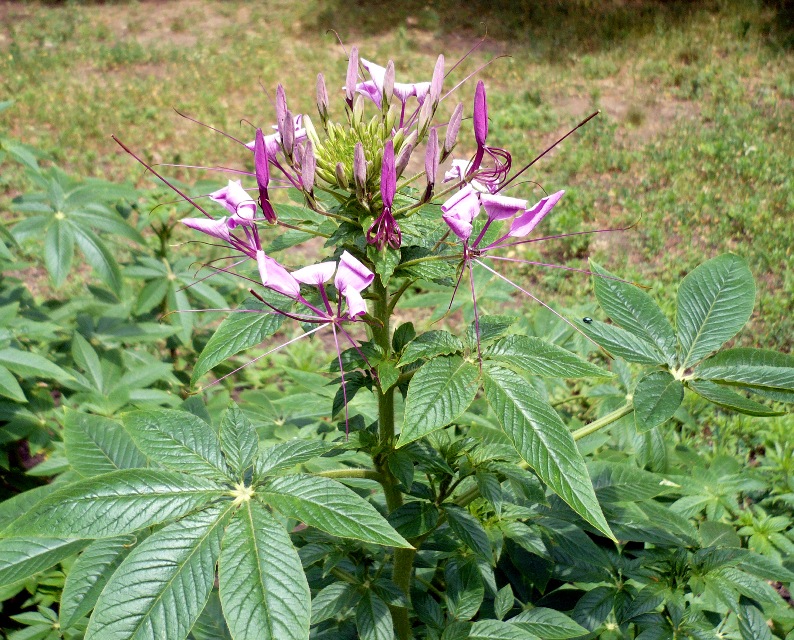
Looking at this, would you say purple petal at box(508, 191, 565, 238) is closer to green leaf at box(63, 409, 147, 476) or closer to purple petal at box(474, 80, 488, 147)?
purple petal at box(474, 80, 488, 147)

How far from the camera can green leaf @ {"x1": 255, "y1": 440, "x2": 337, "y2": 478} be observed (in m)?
1.01

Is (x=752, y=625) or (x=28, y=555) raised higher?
(x=28, y=555)

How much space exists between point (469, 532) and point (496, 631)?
0.20 metres

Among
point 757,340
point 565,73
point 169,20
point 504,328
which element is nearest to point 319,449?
point 504,328

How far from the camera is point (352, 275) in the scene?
915mm

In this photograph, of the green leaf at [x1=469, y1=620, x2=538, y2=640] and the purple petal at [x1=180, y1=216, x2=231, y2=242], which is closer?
the purple petal at [x1=180, y1=216, x2=231, y2=242]

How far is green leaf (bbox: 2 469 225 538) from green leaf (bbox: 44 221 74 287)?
146 cm

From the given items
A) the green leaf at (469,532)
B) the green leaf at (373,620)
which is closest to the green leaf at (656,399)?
the green leaf at (469,532)

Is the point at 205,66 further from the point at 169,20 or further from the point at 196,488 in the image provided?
the point at 196,488

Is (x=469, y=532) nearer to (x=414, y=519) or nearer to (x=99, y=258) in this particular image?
(x=414, y=519)

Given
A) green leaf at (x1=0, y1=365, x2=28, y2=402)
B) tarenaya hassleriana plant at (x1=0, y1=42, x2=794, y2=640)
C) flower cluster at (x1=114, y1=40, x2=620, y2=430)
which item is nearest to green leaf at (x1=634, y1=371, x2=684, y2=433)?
tarenaya hassleriana plant at (x1=0, y1=42, x2=794, y2=640)

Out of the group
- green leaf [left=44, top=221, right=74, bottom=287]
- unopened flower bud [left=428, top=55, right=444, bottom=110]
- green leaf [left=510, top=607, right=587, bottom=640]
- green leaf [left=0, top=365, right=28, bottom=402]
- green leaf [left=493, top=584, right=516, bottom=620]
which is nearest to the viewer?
unopened flower bud [left=428, top=55, right=444, bottom=110]

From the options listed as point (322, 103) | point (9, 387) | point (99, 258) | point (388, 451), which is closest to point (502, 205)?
point (322, 103)

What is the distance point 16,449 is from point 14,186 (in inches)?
126
